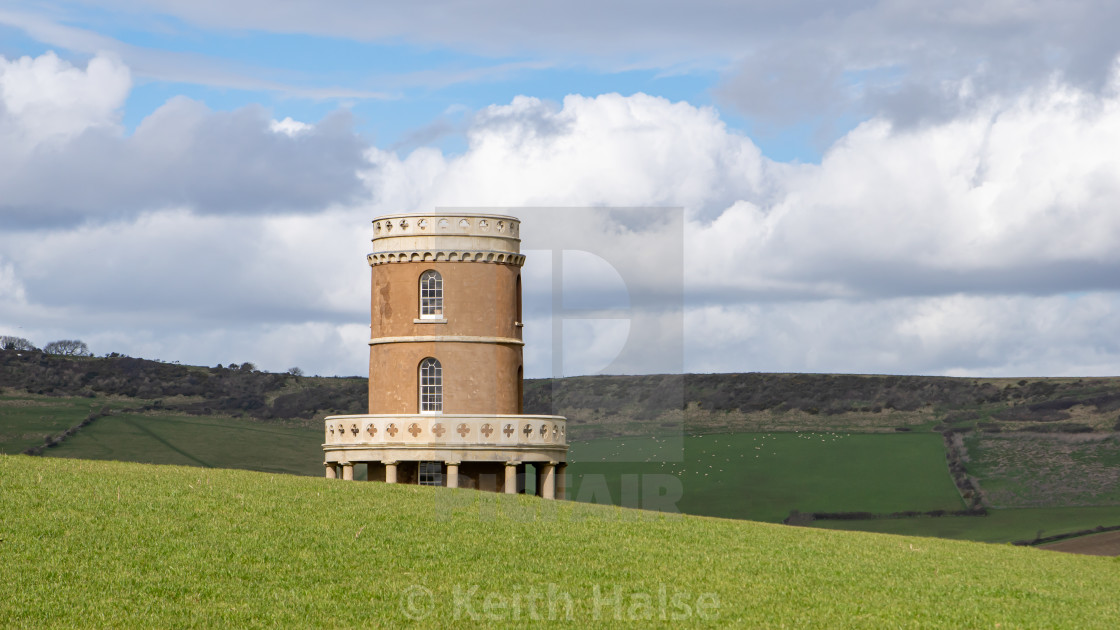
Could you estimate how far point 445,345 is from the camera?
45125mm

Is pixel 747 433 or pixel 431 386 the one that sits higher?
pixel 431 386

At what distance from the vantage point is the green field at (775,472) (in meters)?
88.6

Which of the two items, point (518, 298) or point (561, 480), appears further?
point (561, 480)

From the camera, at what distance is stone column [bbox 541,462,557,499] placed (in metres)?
45.3

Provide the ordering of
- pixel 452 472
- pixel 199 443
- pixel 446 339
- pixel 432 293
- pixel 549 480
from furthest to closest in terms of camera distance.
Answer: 1. pixel 199 443
2. pixel 549 480
3. pixel 432 293
4. pixel 446 339
5. pixel 452 472

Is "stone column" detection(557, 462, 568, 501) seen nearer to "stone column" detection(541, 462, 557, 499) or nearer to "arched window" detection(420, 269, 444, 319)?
"stone column" detection(541, 462, 557, 499)

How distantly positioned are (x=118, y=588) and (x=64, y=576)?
4.25 feet

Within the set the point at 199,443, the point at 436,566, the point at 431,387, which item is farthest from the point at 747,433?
the point at 436,566

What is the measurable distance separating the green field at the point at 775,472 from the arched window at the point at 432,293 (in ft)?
110

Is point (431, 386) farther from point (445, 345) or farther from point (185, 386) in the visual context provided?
point (185, 386)

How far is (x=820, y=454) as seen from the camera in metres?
105

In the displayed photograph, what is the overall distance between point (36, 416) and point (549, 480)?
77.7 metres

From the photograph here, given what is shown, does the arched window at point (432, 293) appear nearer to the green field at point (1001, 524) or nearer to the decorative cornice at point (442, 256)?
the decorative cornice at point (442, 256)

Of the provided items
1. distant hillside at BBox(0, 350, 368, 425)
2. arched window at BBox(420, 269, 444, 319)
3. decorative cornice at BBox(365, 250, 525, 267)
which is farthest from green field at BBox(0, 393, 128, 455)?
arched window at BBox(420, 269, 444, 319)
